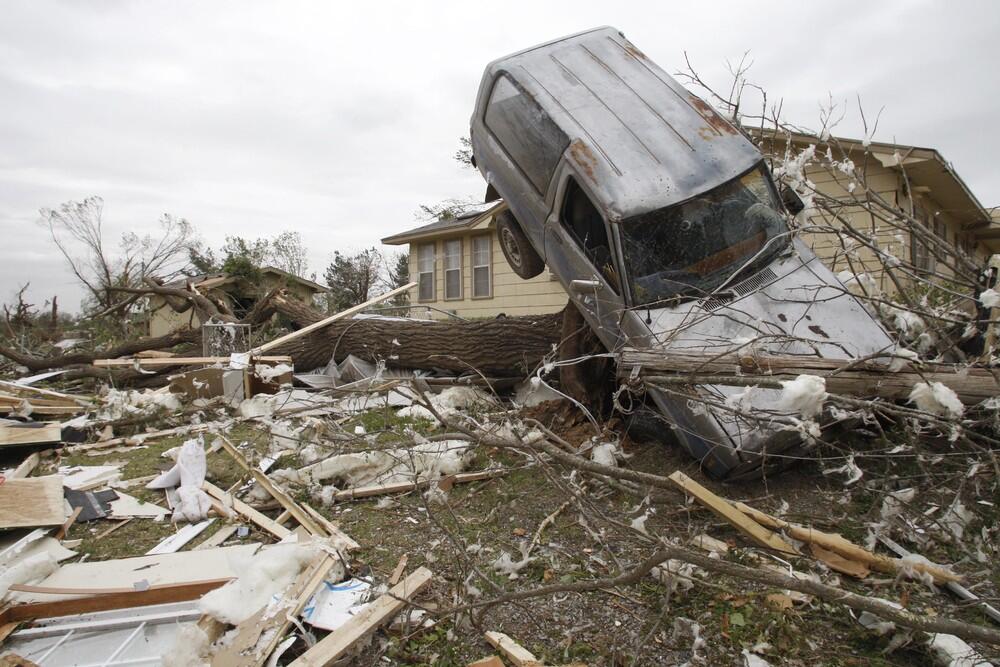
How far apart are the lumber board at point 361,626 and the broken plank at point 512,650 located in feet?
1.38

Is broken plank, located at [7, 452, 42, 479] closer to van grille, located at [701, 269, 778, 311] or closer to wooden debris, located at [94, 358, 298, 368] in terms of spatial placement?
wooden debris, located at [94, 358, 298, 368]

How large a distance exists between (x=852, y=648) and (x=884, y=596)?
50cm

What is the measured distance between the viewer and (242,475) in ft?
15.5

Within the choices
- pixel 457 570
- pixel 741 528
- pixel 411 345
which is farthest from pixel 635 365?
pixel 411 345

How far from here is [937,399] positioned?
6.98 ft

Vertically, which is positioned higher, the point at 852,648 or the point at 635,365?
the point at 635,365

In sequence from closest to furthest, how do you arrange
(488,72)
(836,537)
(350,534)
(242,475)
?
(836,537) < (350,534) < (242,475) < (488,72)

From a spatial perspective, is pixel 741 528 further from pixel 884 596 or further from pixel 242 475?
pixel 242 475

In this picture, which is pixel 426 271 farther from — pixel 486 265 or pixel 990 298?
pixel 990 298

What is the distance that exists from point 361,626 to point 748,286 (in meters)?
3.42

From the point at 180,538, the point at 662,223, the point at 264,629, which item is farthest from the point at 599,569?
the point at 180,538

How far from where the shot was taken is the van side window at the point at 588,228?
14.8ft

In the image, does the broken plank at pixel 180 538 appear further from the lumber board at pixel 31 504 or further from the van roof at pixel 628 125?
the van roof at pixel 628 125

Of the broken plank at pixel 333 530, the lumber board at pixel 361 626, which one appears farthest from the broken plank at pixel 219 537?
the lumber board at pixel 361 626
